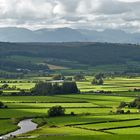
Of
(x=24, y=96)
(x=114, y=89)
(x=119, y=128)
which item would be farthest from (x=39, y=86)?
(x=119, y=128)

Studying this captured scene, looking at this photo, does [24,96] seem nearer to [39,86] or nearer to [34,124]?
[39,86]

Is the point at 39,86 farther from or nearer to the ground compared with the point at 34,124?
farther from the ground

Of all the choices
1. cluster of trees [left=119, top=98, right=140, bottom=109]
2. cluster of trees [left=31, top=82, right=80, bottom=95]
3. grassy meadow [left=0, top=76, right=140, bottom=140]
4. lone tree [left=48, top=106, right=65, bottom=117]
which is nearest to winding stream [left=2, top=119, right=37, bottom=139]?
grassy meadow [left=0, top=76, right=140, bottom=140]

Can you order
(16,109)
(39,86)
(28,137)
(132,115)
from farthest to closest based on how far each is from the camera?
(39,86)
(16,109)
(132,115)
(28,137)

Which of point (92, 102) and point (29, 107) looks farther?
point (92, 102)

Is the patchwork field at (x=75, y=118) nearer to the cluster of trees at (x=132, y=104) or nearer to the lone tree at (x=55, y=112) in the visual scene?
the lone tree at (x=55, y=112)

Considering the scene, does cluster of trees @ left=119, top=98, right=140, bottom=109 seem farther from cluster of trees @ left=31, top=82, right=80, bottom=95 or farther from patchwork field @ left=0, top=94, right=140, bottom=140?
cluster of trees @ left=31, top=82, right=80, bottom=95

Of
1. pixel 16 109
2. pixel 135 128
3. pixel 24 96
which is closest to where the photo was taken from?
Answer: pixel 135 128
